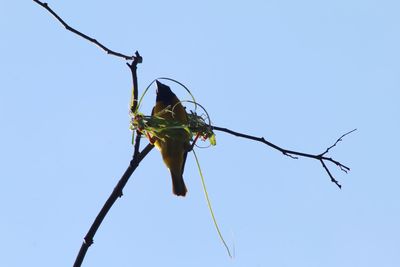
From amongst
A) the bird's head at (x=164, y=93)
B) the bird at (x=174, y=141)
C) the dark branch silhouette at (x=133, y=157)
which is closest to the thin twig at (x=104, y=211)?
the dark branch silhouette at (x=133, y=157)

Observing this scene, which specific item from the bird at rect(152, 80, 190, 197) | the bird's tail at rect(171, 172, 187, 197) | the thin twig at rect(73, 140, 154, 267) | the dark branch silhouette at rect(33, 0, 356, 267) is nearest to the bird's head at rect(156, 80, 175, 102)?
the bird at rect(152, 80, 190, 197)

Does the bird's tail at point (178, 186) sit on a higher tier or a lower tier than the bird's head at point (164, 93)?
lower

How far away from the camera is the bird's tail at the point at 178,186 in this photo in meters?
4.36

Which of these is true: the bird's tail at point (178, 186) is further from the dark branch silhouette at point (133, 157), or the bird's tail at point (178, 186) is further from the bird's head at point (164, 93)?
the dark branch silhouette at point (133, 157)

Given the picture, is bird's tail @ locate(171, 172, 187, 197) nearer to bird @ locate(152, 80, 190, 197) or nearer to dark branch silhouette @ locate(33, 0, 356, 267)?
bird @ locate(152, 80, 190, 197)

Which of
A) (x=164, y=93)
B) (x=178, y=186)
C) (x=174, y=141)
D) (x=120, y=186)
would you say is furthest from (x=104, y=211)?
(x=164, y=93)

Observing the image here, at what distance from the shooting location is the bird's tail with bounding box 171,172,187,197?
4.36 meters

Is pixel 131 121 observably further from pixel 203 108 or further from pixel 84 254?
pixel 84 254

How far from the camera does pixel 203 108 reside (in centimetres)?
337

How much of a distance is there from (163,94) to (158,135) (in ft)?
5.10

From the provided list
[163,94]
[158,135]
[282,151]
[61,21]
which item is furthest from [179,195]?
[61,21]

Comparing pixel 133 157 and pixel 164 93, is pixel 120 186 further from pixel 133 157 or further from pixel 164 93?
pixel 164 93

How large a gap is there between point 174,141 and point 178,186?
0.69m

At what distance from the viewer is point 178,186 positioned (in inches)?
174
